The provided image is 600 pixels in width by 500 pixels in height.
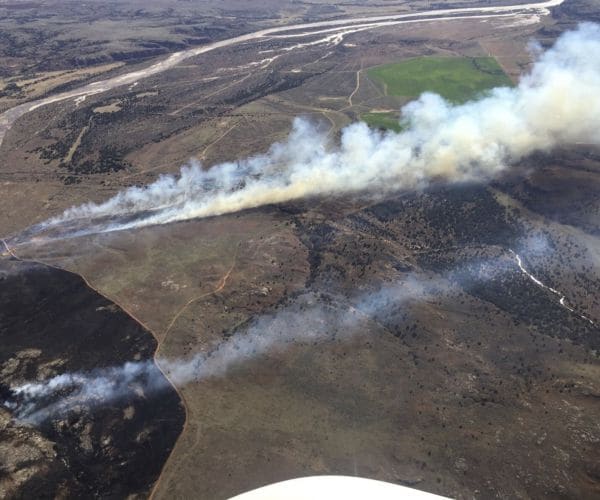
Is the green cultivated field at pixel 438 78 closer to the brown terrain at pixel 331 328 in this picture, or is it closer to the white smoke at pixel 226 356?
the brown terrain at pixel 331 328

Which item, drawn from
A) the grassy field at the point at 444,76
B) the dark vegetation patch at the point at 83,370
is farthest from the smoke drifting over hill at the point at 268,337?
the grassy field at the point at 444,76

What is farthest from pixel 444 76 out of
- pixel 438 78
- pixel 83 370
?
pixel 83 370

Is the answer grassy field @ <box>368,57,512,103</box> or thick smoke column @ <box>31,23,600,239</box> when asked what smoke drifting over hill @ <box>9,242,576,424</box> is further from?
grassy field @ <box>368,57,512,103</box>

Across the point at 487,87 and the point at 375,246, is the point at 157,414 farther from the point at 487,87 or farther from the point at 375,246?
the point at 487,87

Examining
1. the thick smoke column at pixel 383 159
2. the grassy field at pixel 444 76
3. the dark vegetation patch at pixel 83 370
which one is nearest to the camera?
the dark vegetation patch at pixel 83 370

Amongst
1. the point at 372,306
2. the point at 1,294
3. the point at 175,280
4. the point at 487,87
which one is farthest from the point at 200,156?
the point at 487,87

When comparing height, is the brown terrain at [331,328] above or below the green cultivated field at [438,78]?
below
